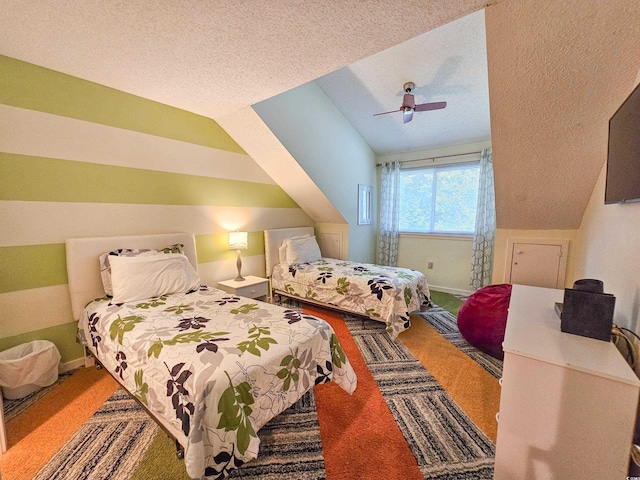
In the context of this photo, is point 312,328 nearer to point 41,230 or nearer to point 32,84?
point 41,230

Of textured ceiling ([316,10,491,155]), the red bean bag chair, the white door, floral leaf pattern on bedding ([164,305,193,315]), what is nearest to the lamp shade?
floral leaf pattern on bedding ([164,305,193,315])

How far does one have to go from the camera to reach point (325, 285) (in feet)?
10.0

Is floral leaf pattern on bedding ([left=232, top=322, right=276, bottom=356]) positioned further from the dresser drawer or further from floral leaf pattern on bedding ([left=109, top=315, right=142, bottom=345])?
the dresser drawer

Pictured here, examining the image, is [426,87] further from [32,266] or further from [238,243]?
[32,266]

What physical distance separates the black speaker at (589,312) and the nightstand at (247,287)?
2605 millimetres

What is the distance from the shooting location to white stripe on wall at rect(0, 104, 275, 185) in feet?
5.78

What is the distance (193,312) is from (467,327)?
238 cm

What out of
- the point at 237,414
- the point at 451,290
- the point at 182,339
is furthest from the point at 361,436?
the point at 451,290

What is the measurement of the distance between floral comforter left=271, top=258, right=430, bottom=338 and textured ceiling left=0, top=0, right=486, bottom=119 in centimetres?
200

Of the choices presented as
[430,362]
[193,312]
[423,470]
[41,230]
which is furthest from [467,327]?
[41,230]

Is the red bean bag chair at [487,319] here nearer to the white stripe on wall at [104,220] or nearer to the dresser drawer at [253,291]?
the dresser drawer at [253,291]

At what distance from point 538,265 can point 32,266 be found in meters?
4.39

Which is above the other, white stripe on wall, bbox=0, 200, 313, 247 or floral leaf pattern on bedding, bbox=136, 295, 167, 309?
white stripe on wall, bbox=0, 200, 313, 247

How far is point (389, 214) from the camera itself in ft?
14.8
